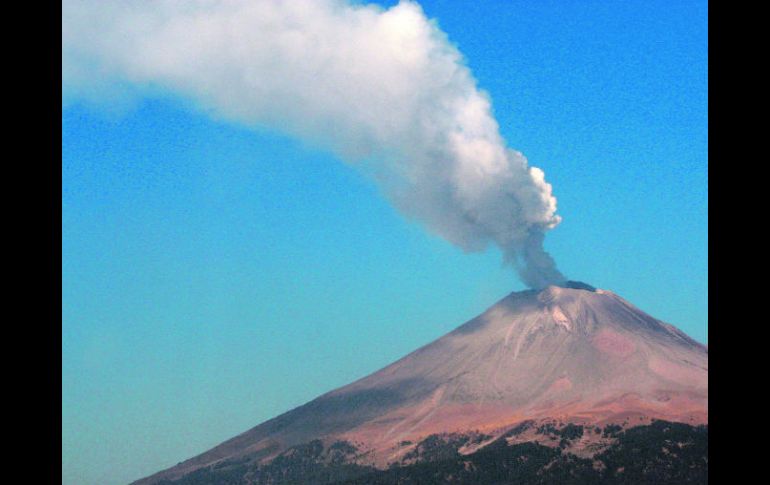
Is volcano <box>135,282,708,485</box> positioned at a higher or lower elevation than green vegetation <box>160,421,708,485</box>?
higher

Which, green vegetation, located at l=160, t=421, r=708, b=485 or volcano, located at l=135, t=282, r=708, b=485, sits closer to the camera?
green vegetation, located at l=160, t=421, r=708, b=485

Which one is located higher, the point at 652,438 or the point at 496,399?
the point at 496,399

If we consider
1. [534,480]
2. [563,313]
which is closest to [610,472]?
[534,480]

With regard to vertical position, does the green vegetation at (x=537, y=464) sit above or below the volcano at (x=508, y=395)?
below

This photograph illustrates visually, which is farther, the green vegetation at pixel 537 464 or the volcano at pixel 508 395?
the volcano at pixel 508 395
